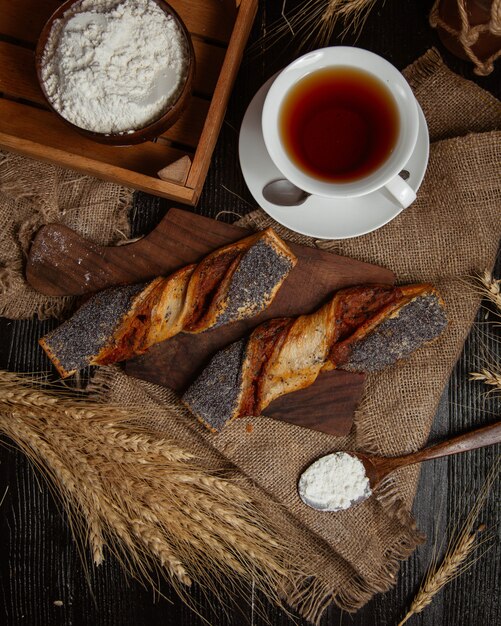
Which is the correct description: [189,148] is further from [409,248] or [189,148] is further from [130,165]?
[409,248]

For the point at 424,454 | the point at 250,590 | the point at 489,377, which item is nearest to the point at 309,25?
the point at 489,377

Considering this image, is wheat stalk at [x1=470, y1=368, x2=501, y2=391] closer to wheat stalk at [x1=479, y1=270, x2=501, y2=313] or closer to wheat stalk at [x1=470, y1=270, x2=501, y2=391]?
wheat stalk at [x1=470, y1=270, x2=501, y2=391]

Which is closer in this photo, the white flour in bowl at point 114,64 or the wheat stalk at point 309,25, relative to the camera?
the white flour in bowl at point 114,64

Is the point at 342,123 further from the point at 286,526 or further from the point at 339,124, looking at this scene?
the point at 286,526

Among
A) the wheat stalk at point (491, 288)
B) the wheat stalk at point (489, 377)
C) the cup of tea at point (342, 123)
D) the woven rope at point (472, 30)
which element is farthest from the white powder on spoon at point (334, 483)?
the woven rope at point (472, 30)

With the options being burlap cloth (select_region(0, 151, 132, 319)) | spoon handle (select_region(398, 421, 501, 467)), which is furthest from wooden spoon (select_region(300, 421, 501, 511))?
burlap cloth (select_region(0, 151, 132, 319))

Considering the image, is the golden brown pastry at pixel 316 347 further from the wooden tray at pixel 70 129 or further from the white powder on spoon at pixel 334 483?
the wooden tray at pixel 70 129

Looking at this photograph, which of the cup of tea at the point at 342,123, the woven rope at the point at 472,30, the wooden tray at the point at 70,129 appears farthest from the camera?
the wooden tray at the point at 70,129
